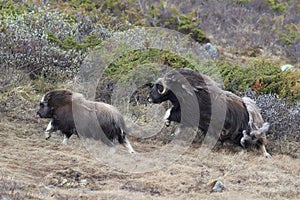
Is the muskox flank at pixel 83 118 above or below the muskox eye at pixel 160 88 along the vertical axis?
below

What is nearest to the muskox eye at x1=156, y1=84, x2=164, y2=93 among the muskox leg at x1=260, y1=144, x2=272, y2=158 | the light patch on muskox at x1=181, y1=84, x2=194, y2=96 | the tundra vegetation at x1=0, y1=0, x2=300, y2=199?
the light patch on muskox at x1=181, y1=84, x2=194, y2=96

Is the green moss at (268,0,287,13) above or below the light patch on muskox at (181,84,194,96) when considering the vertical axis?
above

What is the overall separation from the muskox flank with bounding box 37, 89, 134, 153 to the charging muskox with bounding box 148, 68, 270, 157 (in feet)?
3.52

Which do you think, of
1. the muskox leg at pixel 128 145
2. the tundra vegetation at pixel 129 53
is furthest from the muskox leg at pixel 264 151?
the muskox leg at pixel 128 145

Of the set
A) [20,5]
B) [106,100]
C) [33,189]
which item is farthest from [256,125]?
[20,5]

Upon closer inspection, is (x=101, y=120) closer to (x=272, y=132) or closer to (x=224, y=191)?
(x=224, y=191)

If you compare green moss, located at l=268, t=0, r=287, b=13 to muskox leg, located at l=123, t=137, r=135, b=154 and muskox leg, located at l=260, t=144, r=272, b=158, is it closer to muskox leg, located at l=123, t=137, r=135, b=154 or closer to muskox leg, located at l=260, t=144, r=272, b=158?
muskox leg, located at l=260, t=144, r=272, b=158

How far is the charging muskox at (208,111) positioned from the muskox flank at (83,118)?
1073 millimetres

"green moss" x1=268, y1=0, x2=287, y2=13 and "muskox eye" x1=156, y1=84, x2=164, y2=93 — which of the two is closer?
"muskox eye" x1=156, y1=84, x2=164, y2=93

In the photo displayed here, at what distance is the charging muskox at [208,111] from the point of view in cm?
965

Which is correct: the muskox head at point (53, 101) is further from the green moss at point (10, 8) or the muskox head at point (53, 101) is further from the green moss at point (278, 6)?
the green moss at point (278, 6)

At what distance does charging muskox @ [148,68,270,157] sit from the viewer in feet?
31.7

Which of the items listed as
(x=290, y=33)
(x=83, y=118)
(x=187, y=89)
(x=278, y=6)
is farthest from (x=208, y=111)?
(x=278, y=6)

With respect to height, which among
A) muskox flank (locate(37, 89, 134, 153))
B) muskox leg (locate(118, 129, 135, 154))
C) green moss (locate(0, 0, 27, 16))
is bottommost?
muskox leg (locate(118, 129, 135, 154))
